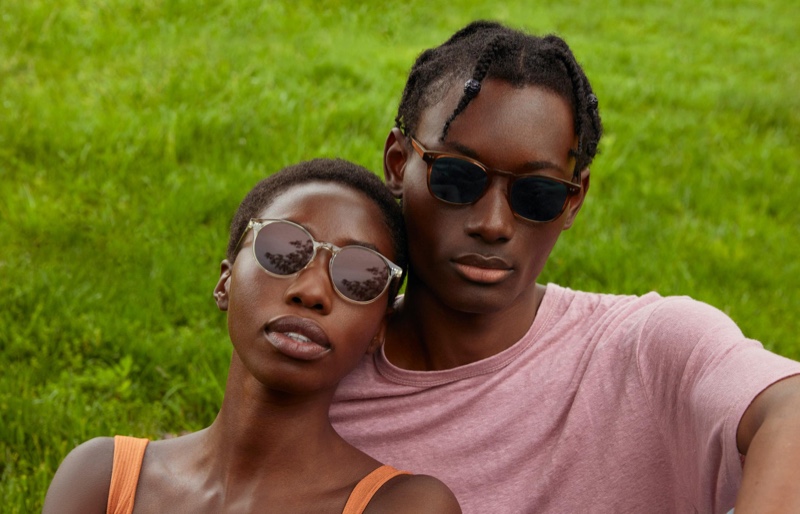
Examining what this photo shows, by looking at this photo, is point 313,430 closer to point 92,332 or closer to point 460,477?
point 460,477

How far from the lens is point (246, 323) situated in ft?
8.93

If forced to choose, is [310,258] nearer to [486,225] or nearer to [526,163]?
[486,225]

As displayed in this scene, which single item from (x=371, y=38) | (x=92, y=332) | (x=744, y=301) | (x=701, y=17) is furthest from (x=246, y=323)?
(x=701, y=17)

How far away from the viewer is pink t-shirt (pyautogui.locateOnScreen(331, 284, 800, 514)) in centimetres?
269

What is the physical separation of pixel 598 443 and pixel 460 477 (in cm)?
43

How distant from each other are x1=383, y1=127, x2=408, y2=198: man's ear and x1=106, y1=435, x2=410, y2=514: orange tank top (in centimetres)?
94

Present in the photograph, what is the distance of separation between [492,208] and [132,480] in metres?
1.29

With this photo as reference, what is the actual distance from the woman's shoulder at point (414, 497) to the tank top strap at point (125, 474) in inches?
Answer: 27.0

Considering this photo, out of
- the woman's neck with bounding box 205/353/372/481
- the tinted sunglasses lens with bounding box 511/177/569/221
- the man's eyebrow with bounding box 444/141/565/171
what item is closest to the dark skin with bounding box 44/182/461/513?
the woman's neck with bounding box 205/353/372/481

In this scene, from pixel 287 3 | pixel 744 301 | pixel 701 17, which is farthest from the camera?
pixel 701 17

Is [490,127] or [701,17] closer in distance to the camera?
[490,127]

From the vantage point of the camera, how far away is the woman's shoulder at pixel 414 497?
2.60 meters

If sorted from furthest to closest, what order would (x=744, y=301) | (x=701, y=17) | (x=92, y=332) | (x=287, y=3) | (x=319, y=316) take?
1. (x=701, y=17)
2. (x=287, y=3)
3. (x=744, y=301)
4. (x=92, y=332)
5. (x=319, y=316)

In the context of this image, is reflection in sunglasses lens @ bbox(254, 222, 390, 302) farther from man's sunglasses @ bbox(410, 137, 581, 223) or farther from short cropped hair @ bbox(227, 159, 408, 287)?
man's sunglasses @ bbox(410, 137, 581, 223)
